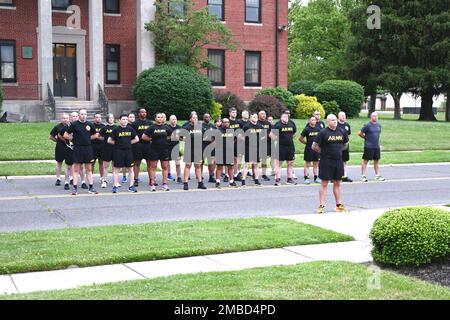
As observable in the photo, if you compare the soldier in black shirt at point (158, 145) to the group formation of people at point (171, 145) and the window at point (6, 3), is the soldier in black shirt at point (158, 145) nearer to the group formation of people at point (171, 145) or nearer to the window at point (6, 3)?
the group formation of people at point (171, 145)

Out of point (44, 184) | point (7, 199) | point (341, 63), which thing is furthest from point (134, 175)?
point (341, 63)

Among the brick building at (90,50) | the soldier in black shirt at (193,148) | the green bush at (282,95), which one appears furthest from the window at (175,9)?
the soldier in black shirt at (193,148)

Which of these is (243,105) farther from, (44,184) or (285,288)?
(285,288)

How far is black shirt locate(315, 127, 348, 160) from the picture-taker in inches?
501

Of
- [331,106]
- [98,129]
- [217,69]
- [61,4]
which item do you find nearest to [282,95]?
[331,106]

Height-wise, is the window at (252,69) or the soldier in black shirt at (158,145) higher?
the window at (252,69)

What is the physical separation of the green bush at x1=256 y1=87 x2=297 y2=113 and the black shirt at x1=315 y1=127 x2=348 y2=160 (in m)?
21.0

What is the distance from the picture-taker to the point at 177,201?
567 inches

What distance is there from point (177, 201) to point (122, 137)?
101 inches

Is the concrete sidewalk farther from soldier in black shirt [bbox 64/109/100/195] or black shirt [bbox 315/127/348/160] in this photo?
soldier in black shirt [bbox 64/109/100/195]

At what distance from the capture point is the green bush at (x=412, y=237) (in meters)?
7.91

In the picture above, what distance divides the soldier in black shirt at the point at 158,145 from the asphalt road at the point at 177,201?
51 centimetres

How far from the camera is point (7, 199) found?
14.2m

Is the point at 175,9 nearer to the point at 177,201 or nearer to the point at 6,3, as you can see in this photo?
the point at 6,3
